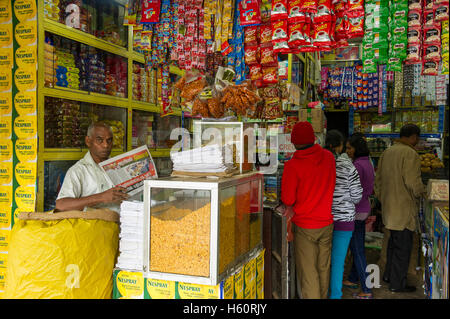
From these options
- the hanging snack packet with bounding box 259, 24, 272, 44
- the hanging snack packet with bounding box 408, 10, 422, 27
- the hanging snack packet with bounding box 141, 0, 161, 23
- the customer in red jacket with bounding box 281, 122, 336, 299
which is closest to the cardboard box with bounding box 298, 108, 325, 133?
the customer in red jacket with bounding box 281, 122, 336, 299

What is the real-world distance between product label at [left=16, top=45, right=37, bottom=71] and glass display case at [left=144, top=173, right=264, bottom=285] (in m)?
1.44

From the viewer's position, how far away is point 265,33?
3166 mm

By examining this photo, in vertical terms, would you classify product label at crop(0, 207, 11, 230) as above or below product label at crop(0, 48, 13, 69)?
below

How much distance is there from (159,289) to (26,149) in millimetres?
1490

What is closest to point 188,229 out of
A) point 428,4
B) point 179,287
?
point 179,287

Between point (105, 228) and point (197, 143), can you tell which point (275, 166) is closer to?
point (197, 143)

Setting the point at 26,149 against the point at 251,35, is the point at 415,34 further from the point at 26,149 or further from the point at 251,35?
the point at 26,149

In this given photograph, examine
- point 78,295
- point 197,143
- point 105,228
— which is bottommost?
point 78,295

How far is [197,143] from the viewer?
2664 millimetres

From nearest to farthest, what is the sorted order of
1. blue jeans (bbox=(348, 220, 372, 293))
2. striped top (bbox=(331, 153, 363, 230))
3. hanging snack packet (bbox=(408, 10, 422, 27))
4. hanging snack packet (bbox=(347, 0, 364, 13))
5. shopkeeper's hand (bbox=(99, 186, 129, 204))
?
shopkeeper's hand (bbox=(99, 186, 129, 204))
hanging snack packet (bbox=(347, 0, 364, 13))
hanging snack packet (bbox=(408, 10, 422, 27))
striped top (bbox=(331, 153, 363, 230))
blue jeans (bbox=(348, 220, 372, 293))

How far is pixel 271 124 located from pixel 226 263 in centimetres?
320

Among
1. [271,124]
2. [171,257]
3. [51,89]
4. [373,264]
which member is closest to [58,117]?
[51,89]

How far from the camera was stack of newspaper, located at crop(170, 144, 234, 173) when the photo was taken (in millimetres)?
2008

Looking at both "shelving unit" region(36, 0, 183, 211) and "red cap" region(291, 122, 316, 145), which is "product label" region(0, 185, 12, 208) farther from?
"red cap" region(291, 122, 316, 145)
